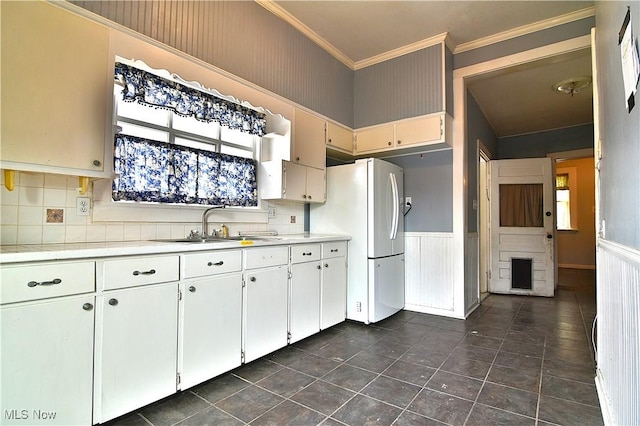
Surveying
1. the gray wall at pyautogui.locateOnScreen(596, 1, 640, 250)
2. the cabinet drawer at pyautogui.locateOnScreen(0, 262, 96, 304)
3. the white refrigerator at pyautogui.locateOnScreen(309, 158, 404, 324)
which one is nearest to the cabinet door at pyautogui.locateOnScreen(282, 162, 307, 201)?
the white refrigerator at pyautogui.locateOnScreen(309, 158, 404, 324)

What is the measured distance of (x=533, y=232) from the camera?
5.08 m

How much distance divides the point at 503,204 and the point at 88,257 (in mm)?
5634

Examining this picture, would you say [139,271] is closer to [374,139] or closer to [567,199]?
[374,139]

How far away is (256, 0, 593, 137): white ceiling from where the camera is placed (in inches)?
118

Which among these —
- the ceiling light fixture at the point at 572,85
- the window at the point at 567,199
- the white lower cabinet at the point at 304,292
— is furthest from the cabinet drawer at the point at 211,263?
the window at the point at 567,199

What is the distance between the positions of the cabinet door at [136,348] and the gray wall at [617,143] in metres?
2.19

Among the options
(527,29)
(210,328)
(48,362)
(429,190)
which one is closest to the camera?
(48,362)

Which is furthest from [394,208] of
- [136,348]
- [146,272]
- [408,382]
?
[136,348]

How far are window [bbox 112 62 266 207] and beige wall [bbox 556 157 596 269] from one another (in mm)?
8420

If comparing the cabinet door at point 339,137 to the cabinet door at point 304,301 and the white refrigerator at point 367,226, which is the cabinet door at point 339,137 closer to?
the white refrigerator at point 367,226

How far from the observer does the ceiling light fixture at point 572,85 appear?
412 centimetres

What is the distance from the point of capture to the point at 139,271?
173cm

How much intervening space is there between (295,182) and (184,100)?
1257 mm

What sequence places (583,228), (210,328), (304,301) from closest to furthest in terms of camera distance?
1. (210,328)
2. (304,301)
3. (583,228)
